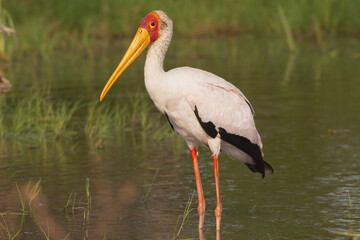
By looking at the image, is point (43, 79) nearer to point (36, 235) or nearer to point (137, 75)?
Result: point (137, 75)

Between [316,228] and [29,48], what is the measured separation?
42.0 feet

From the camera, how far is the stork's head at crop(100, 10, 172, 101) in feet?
19.7

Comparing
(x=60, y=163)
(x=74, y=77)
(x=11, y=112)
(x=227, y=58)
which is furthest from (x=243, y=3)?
(x=60, y=163)

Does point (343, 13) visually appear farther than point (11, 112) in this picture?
Yes

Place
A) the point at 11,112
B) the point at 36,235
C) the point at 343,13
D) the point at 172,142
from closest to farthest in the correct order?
the point at 36,235, the point at 172,142, the point at 11,112, the point at 343,13

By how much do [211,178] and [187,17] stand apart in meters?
13.6

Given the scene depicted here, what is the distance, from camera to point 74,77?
14336mm

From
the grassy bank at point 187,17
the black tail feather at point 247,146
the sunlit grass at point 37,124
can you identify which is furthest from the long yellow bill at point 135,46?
the grassy bank at point 187,17

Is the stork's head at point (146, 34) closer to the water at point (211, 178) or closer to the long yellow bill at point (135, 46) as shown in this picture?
the long yellow bill at point (135, 46)

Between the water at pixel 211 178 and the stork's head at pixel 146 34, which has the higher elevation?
the stork's head at pixel 146 34

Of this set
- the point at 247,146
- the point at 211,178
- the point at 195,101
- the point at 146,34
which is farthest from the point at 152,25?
the point at 211,178

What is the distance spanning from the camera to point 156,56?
19.4 feet

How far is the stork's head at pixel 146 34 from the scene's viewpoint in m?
6.02

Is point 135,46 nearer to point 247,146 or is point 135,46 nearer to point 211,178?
point 247,146
